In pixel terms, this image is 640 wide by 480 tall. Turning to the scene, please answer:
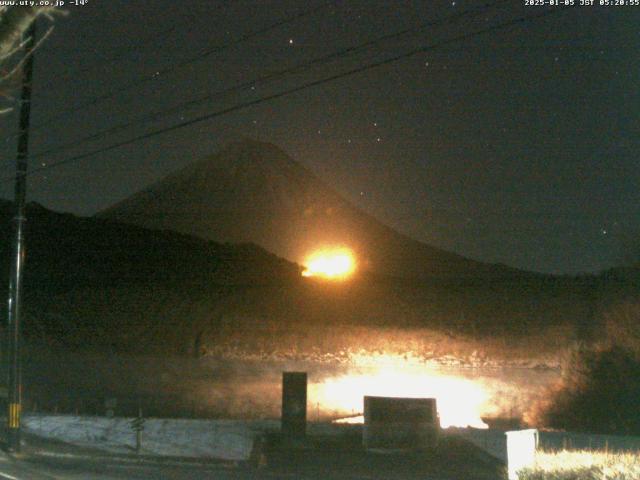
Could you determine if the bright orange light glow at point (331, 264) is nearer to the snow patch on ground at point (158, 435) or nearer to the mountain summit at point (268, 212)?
the mountain summit at point (268, 212)

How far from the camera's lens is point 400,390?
3872cm

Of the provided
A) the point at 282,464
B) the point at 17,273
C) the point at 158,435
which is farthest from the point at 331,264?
the point at 17,273

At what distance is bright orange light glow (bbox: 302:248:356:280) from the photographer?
58987mm

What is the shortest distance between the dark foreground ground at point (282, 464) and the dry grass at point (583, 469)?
627cm

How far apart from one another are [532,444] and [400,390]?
2308 centimetres

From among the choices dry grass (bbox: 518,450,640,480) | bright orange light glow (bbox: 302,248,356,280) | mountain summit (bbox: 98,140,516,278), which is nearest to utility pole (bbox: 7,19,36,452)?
dry grass (bbox: 518,450,640,480)

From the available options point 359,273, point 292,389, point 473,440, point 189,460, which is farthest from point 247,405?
point 359,273

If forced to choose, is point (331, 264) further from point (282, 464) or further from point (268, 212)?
point (282, 464)

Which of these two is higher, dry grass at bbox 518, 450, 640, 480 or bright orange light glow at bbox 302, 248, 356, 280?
bright orange light glow at bbox 302, 248, 356, 280

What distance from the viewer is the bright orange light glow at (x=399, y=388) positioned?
3753cm

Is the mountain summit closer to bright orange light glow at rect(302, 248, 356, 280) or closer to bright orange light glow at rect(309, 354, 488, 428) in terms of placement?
bright orange light glow at rect(302, 248, 356, 280)

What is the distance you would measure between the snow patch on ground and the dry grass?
11.6 metres

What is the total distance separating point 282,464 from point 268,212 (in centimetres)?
8119

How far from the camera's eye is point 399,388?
3878cm
